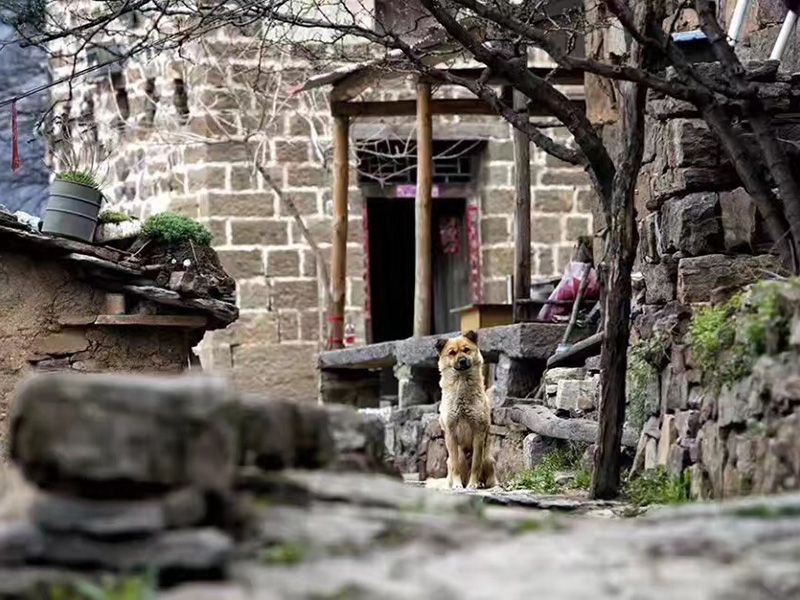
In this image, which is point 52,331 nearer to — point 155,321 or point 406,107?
point 155,321

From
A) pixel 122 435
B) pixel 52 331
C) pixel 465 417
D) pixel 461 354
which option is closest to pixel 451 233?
pixel 461 354

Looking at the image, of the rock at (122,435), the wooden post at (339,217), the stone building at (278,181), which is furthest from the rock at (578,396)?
the rock at (122,435)

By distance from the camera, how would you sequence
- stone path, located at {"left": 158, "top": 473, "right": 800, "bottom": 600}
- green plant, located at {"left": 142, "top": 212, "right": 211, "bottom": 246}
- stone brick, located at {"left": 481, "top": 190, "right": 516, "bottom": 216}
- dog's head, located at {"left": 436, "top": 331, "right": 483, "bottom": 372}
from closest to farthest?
stone path, located at {"left": 158, "top": 473, "right": 800, "bottom": 600} < green plant, located at {"left": 142, "top": 212, "right": 211, "bottom": 246} < dog's head, located at {"left": 436, "top": 331, "right": 483, "bottom": 372} < stone brick, located at {"left": 481, "top": 190, "right": 516, "bottom": 216}

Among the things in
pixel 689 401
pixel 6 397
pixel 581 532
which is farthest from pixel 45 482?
pixel 6 397

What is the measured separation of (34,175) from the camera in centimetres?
2272

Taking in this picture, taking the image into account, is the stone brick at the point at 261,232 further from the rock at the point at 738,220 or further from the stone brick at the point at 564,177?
the rock at the point at 738,220

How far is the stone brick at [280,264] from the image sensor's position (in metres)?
19.8

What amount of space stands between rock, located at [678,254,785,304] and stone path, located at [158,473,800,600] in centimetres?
485

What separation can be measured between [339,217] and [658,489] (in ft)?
27.9

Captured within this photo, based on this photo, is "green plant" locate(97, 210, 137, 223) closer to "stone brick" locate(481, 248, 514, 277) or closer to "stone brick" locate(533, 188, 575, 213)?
"stone brick" locate(481, 248, 514, 277)

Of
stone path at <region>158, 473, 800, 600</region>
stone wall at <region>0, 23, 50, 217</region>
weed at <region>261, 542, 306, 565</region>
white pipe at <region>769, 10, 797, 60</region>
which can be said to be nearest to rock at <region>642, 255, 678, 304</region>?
white pipe at <region>769, 10, 797, 60</region>

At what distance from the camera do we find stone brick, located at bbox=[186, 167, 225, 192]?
64.5ft

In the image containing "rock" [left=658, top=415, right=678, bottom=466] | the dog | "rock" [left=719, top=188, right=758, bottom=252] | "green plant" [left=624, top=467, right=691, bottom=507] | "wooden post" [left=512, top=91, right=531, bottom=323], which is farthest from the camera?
"wooden post" [left=512, top=91, right=531, bottom=323]

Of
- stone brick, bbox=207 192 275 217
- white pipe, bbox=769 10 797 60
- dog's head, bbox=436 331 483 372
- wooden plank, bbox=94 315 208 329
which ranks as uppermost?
white pipe, bbox=769 10 797 60
